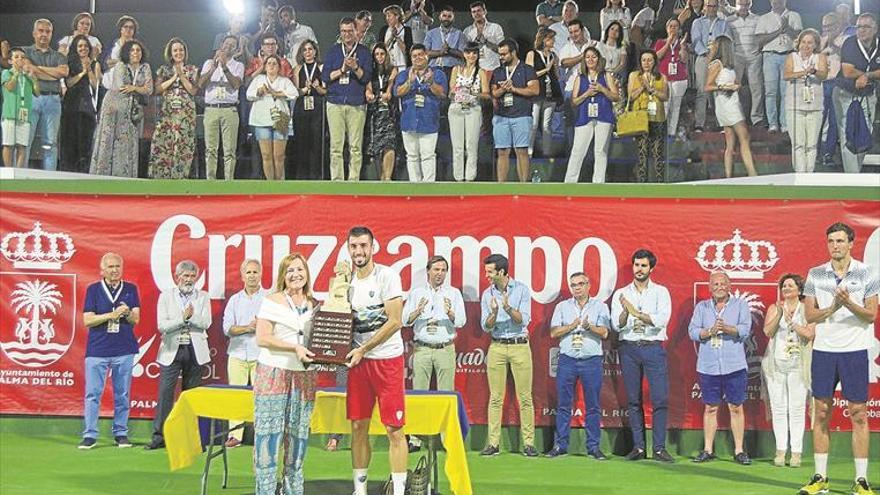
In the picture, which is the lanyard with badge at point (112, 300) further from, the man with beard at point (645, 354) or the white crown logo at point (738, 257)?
the white crown logo at point (738, 257)

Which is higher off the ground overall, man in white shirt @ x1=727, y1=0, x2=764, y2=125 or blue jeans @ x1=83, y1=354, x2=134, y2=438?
man in white shirt @ x1=727, y1=0, x2=764, y2=125

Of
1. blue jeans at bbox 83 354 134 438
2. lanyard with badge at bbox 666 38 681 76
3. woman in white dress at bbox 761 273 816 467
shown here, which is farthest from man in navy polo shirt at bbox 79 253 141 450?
woman in white dress at bbox 761 273 816 467

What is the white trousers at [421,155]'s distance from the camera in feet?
45.9

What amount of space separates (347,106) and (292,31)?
5.47 feet

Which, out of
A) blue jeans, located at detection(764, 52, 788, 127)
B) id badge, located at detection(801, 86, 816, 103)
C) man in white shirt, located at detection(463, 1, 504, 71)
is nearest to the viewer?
id badge, located at detection(801, 86, 816, 103)

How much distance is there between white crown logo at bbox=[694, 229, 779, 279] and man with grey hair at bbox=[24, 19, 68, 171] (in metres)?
7.41

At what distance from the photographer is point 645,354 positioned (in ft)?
41.5

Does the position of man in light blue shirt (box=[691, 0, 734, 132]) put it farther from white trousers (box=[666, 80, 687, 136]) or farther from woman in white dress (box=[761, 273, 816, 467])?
woman in white dress (box=[761, 273, 816, 467])

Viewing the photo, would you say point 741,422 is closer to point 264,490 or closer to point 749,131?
point 749,131

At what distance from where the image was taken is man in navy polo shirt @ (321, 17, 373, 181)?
45.8 ft

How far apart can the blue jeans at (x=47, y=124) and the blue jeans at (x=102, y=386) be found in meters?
2.73

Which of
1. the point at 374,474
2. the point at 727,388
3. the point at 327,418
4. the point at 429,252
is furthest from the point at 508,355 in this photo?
the point at 327,418

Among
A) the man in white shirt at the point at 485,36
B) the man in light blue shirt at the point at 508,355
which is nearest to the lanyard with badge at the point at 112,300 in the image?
the man in light blue shirt at the point at 508,355

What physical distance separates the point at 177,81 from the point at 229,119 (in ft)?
2.42
